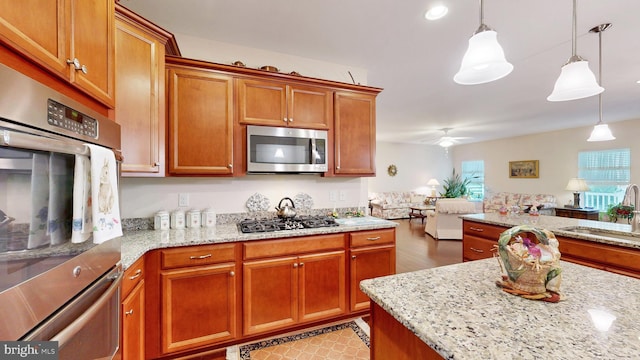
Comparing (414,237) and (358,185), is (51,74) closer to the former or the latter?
(358,185)

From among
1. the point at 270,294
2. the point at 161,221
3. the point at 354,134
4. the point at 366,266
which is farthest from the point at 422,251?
the point at 161,221

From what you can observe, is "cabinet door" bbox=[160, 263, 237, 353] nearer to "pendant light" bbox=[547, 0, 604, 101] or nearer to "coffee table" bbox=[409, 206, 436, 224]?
"pendant light" bbox=[547, 0, 604, 101]

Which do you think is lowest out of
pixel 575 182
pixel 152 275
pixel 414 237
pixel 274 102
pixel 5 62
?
pixel 414 237

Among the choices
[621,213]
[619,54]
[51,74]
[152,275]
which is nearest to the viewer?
[51,74]

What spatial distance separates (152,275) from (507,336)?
192 centimetres

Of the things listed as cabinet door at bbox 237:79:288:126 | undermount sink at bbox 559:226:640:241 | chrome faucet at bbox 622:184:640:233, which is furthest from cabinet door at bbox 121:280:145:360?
chrome faucet at bbox 622:184:640:233

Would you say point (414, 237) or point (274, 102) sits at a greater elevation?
point (274, 102)

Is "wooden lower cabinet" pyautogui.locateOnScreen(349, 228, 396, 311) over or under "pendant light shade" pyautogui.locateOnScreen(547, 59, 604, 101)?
under

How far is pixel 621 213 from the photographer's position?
429 centimetres

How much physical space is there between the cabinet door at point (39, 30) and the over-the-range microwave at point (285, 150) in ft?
4.55

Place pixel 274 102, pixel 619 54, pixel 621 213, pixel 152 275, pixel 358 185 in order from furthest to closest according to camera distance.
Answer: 1. pixel 621 213
2. pixel 358 185
3. pixel 619 54
4. pixel 274 102
5. pixel 152 275

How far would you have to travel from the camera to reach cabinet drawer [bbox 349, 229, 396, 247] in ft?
7.39

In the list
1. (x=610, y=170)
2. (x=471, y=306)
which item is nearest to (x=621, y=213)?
(x=610, y=170)

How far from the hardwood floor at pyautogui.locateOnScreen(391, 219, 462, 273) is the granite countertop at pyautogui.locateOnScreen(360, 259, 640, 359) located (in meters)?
2.68
